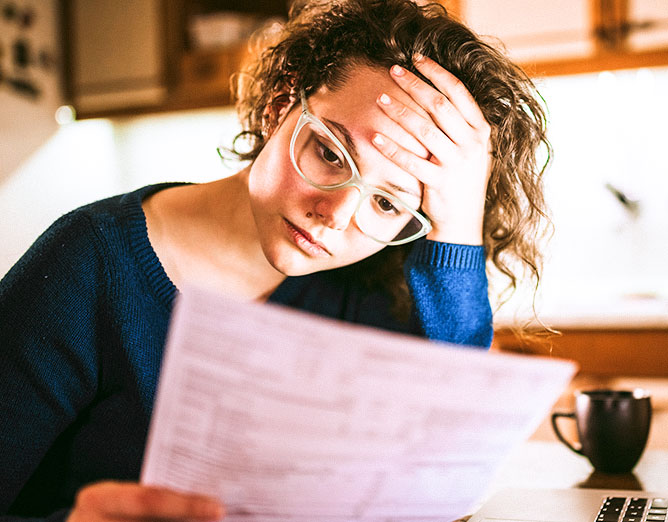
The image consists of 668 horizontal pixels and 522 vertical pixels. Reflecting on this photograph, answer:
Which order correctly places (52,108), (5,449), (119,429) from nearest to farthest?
(5,449) → (119,429) → (52,108)

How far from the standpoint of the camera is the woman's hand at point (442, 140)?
0.85m

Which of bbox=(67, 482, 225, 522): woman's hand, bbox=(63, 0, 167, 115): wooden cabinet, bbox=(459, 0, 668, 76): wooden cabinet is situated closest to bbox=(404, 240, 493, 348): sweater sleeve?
bbox=(67, 482, 225, 522): woman's hand

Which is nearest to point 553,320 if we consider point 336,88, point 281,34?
point 281,34

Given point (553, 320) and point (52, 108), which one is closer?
point (553, 320)

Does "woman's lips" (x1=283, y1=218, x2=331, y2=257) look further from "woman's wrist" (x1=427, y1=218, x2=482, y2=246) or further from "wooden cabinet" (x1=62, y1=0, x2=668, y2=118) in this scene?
"wooden cabinet" (x1=62, y1=0, x2=668, y2=118)

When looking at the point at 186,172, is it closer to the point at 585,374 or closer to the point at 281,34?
the point at 585,374

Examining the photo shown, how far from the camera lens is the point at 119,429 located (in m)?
0.89

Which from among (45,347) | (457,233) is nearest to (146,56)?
(457,233)

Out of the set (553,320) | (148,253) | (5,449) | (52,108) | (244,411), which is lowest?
(553,320)

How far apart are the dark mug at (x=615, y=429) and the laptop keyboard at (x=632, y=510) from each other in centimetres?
14

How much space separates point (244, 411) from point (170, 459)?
0.06 metres

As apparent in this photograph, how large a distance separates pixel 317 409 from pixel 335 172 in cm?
44

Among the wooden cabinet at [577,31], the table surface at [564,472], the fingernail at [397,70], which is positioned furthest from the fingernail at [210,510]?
the wooden cabinet at [577,31]

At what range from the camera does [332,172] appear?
0.85 m
